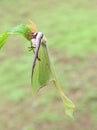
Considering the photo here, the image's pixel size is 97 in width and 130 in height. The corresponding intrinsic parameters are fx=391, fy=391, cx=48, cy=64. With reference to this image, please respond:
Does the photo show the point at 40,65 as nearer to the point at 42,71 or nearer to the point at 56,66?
the point at 42,71

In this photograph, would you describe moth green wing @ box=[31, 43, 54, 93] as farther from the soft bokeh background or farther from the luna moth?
the soft bokeh background

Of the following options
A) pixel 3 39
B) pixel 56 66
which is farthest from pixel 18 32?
pixel 56 66

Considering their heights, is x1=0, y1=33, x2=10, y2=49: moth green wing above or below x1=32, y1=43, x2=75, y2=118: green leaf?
above

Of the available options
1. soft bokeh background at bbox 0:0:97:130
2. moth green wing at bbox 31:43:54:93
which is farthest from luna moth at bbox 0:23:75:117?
soft bokeh background at bbox 0:0:97:130

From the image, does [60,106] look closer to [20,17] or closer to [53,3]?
[20,17]

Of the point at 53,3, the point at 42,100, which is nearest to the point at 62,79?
the point at 42,100

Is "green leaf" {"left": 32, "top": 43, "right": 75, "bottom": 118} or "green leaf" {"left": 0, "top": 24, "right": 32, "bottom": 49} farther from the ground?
"green leaf" {"left": 0, "top": 24, "right": 32, "bottom": 49}

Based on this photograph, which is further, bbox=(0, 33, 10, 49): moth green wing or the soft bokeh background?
the soft bokeh background
